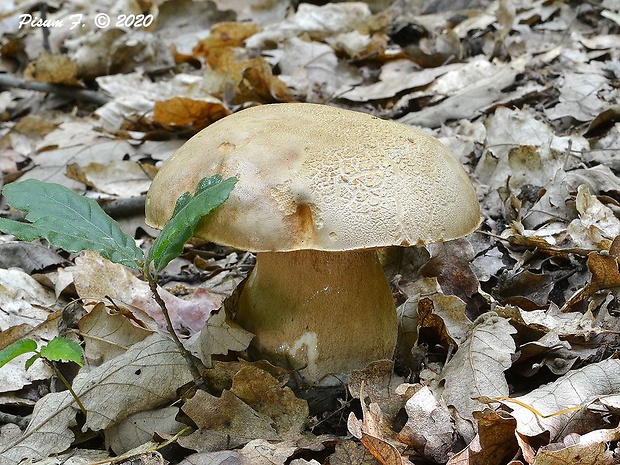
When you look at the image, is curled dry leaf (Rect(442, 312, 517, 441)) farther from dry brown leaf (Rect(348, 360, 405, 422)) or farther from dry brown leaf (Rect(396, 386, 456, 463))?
dry brown leaf (Rect(348, 360, 405, 422))

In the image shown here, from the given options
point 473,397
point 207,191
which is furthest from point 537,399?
point 207,191

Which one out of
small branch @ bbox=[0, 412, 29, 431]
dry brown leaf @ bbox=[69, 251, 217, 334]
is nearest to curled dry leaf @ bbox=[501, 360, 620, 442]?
dry brown leaf @ bbox=[69, 251, 217, 334]

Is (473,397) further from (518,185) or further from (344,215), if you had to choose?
(518,185)

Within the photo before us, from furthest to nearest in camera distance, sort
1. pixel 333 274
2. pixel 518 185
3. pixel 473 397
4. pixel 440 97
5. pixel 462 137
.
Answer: pixel 440 97 < pixel 462 137 < pixel 518 185 < pixel 333 274 < pixel 473 397

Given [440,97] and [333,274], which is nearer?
[333,274]

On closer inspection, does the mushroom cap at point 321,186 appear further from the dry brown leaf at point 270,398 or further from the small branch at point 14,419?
the small branch at point 14,419

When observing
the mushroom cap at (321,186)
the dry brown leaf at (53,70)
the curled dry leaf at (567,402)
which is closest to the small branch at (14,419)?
the mushroom cap at (321,186)

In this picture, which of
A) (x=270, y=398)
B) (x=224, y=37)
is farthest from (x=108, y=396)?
(x=224, y=37)
